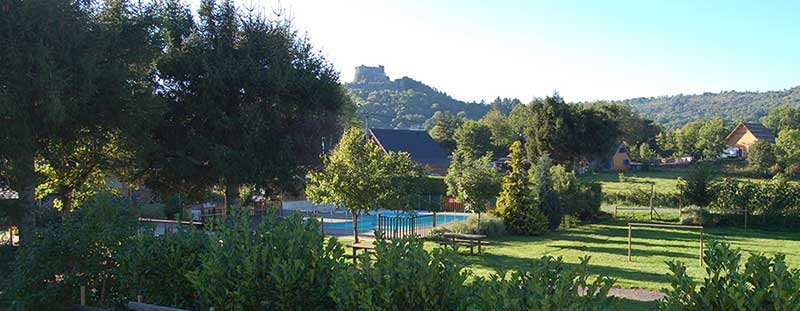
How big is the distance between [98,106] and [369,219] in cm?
2113

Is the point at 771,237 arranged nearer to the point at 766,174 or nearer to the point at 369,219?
the point at 369,219

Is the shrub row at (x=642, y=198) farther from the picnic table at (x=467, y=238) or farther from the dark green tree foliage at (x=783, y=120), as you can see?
→ the dark green tree foliage at (x=783, y=120)

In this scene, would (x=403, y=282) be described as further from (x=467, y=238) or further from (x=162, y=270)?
(x=467, y=238)

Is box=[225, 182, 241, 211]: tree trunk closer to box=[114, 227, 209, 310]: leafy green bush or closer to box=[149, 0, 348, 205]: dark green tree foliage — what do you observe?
box=[149, 0, 348, 205]: dark green tree foliage

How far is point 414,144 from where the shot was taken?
53812 millimetres

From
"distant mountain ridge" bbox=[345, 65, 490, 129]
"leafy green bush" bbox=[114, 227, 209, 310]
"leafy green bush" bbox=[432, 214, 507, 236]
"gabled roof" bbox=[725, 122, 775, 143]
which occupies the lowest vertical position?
"leafy green bush" bbox=[432, 214, 507, 236]

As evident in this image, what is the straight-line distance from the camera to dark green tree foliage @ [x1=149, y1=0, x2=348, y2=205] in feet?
43.7

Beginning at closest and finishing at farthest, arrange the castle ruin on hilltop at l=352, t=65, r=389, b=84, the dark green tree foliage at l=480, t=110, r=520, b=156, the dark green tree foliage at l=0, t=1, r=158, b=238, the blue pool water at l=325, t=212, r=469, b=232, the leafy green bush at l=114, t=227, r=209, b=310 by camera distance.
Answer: the leafy green bush at l=114, t=227, r=209, b=310
the dark green tree foliage at l=0, t=1, r=158, b=238
the blue pool water at l=325, t=212, r=469, b=232
the dark green tree foliage at l=480, t=110, r=520, b=156
the castle ruin on hilltop at l=352, t=65, r=389, b=84

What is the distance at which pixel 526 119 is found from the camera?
4294cm

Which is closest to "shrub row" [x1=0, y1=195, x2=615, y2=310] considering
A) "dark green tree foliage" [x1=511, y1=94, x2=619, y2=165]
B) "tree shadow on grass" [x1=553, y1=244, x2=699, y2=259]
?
"tree shadow on grass" [x1=553, y1=244, x2=699, y2=259]

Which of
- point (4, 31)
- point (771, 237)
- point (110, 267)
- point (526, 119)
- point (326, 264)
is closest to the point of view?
point (326, 264)

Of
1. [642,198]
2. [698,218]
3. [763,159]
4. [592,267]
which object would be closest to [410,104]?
[763,159]

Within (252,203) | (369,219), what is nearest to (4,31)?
(252,203)

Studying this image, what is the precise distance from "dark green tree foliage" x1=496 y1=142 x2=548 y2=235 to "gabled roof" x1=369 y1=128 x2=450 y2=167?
29240mm
